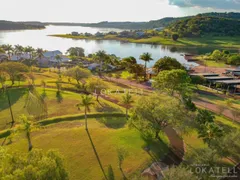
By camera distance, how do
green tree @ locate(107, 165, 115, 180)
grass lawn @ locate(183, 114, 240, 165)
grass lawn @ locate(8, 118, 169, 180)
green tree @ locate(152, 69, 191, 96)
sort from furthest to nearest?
green tree @ locate(152, 69, 191, 96), grass lawn @ locate(183, 114, 240, 165), grass lawn @ locate(8, 118, 169, 180), green tree @ locate(107, 165, 115, 180)

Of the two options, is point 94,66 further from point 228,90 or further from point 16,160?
point 16,160

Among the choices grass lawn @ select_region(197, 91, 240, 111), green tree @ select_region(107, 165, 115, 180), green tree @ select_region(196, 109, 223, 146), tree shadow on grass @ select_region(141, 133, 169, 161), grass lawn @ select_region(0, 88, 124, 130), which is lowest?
grass lawn @ select_region(197, 91, 240, 111)

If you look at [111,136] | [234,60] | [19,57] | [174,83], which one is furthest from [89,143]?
[234,60]

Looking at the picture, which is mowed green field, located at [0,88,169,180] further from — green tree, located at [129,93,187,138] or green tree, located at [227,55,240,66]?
green tree, located at [227,55,240,66]

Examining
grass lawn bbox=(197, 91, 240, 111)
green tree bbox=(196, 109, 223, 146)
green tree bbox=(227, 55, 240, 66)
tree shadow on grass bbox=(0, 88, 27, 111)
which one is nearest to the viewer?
green tree bbox=(196, 109, 223, 146)

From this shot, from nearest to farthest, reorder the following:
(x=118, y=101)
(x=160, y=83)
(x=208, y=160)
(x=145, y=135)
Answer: (x=208, y=160)
(x=145, y=135)
(x=118, y=101)
(x=160, y=83)

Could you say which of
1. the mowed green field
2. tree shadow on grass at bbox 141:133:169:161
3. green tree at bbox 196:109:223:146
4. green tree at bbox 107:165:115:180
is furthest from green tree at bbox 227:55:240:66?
green tree at bbox 107:165:115:180

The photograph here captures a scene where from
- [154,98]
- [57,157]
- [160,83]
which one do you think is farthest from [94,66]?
[57,157]
